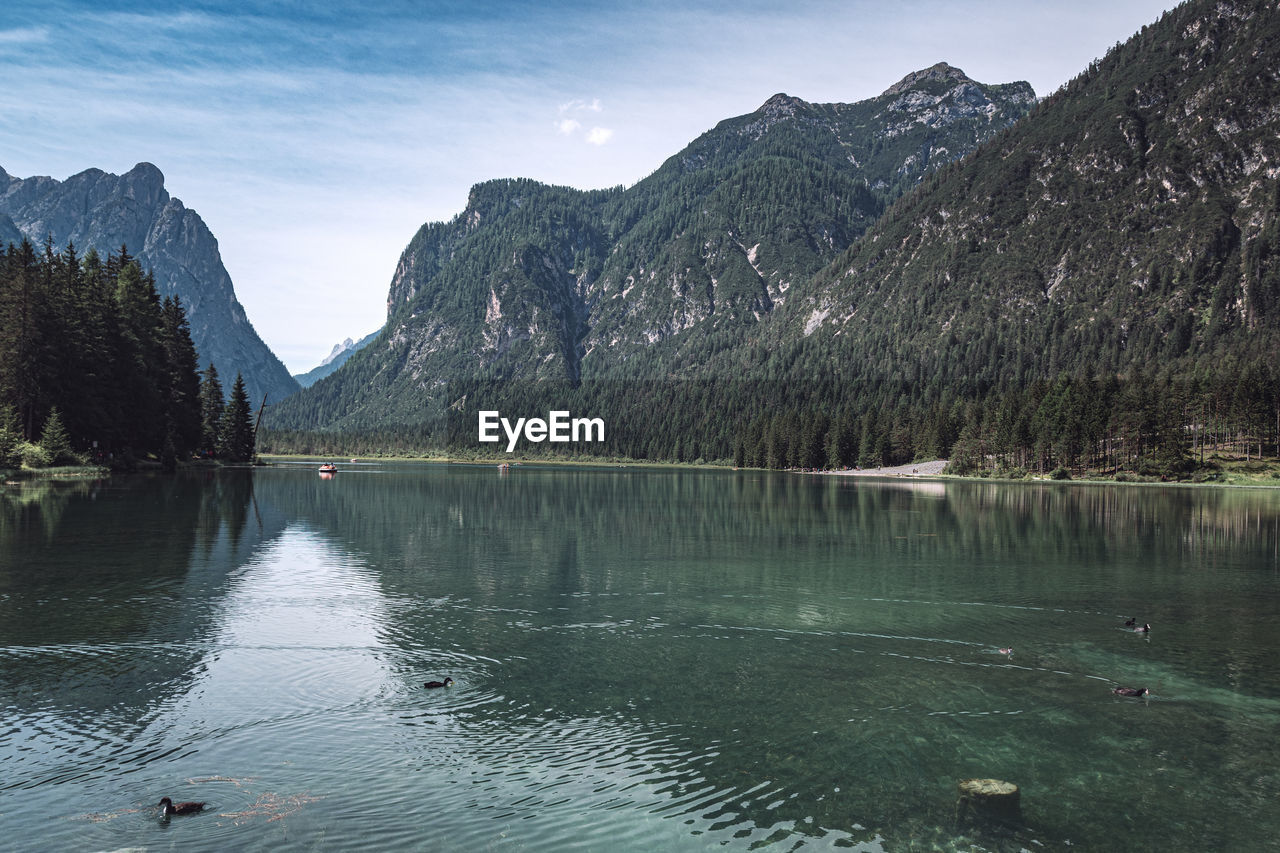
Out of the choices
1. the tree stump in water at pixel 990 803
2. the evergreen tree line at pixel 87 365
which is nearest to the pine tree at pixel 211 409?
the evergreen tree line at pixel 87 365

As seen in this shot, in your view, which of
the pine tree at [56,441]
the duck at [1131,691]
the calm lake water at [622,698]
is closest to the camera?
the calm lake water at [622,698]

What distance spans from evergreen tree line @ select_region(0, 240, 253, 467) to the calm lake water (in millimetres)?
59399

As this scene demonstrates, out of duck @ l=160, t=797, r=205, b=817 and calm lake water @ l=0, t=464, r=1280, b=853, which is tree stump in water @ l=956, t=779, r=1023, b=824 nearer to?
calm lake water @ l=0, t=464, r=1280, b=853

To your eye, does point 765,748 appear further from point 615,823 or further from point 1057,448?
point 1057,448

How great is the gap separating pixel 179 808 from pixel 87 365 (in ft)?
A: 371

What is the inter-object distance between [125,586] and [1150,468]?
177931 millimetres

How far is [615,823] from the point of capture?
15055mm

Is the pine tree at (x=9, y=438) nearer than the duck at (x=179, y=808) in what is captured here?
No

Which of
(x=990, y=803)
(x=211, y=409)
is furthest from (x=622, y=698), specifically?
(x=211, y=409)

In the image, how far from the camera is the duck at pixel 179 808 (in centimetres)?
1476

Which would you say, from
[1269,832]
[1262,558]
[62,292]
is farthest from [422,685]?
[62,292]

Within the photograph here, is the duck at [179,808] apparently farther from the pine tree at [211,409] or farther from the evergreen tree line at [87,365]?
the pine tree at [211,409]

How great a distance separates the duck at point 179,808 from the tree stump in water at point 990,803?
1407 centimetres

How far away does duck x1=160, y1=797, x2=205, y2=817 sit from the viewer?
48.4 feet
